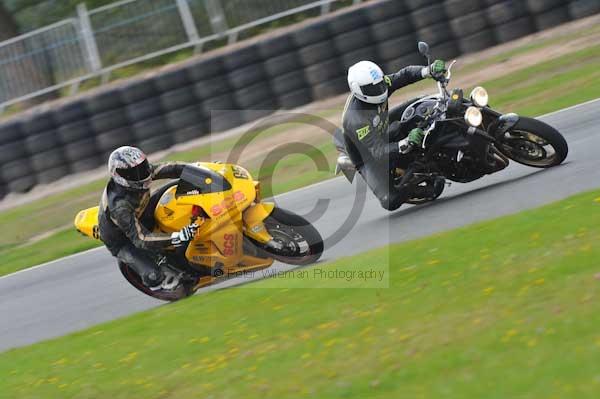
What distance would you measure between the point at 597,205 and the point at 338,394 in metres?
3.19

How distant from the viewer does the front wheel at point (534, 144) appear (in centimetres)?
884

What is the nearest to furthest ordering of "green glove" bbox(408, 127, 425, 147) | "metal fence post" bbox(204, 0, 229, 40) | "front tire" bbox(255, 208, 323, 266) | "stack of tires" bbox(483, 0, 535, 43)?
1. "front tire" bbox(255, 208, 323, 266)
2. "green glove" bbox(408, 127, 425, 147)
3. "stack of tires" bbox(483, 0, 535, 43)
4. "metal fence post" bbox(204, 0, 229, 40)

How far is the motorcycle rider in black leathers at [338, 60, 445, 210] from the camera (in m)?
9.48

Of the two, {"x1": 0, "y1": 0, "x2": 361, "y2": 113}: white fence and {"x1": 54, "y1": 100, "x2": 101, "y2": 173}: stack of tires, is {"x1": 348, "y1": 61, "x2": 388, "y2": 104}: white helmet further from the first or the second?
{"x1": 0, "y1": 0, "x2": 361, "y2": 113}: white fence

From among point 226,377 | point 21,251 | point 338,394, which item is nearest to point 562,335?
point 338,394

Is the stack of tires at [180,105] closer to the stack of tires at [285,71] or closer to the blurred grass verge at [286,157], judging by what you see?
the blurred grass verge at [286,157]

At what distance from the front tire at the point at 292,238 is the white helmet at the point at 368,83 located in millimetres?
1566

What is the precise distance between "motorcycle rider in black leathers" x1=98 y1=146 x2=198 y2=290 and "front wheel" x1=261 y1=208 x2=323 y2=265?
70cm

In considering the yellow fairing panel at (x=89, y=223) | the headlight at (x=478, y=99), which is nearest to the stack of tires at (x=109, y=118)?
the yellow fairing panel at (x=89, y=223)

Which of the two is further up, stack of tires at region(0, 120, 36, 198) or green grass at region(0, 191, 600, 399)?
stack of tires at region(0, 120, 36, 198)

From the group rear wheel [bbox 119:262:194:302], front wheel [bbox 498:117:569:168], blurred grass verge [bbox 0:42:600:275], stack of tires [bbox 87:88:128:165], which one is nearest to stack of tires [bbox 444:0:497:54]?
blurred grass verge [bbox 0:42:600:275]

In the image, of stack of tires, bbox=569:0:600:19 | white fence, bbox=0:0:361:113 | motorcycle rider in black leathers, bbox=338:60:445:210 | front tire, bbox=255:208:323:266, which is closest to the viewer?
front tire, bbox=255:208:323:266

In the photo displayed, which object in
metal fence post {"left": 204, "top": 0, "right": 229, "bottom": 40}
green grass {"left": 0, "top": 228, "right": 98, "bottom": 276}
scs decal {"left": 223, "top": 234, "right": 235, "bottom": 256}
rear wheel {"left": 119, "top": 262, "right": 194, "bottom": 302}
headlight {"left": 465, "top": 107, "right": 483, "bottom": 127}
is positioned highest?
metal fence post {"left": 204, "top": 0, "right": 229, "bottom": 40}

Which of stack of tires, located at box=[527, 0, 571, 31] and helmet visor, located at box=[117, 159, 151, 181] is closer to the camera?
helmet visor, located at box=[117, 159, 151, 181]
